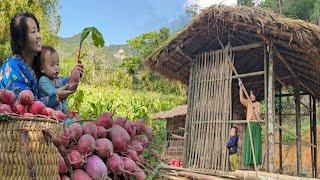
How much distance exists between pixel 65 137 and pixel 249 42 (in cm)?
665

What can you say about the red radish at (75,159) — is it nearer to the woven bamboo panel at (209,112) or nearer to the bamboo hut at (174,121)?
the woven bamboo panel at (209,112)

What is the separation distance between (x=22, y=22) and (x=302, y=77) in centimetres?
783

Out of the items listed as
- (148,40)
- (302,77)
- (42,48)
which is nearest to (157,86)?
(148,40)

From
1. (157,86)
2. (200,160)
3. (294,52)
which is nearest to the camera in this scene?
(294,52)

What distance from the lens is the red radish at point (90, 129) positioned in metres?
1.29

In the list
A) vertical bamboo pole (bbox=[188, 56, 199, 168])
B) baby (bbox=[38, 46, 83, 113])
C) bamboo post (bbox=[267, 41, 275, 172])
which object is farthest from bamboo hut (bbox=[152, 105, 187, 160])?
baby (bbox=[38, 46, 83, 113])

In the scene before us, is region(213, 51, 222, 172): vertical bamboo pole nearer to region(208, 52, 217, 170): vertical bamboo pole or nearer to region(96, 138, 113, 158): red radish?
region(208, 52, 217, 170): vertical bamboo pole

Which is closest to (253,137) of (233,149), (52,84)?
(233,149)

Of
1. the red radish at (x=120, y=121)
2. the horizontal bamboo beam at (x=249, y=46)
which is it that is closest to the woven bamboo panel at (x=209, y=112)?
the horizontal bamboo beam at (x=249, y=46)

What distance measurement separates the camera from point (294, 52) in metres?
7.17

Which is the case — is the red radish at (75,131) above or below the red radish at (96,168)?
above

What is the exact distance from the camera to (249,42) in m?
7.59

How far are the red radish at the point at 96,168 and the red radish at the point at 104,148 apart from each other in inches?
1.0

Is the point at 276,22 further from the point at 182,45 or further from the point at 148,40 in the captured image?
the point at 148,40
